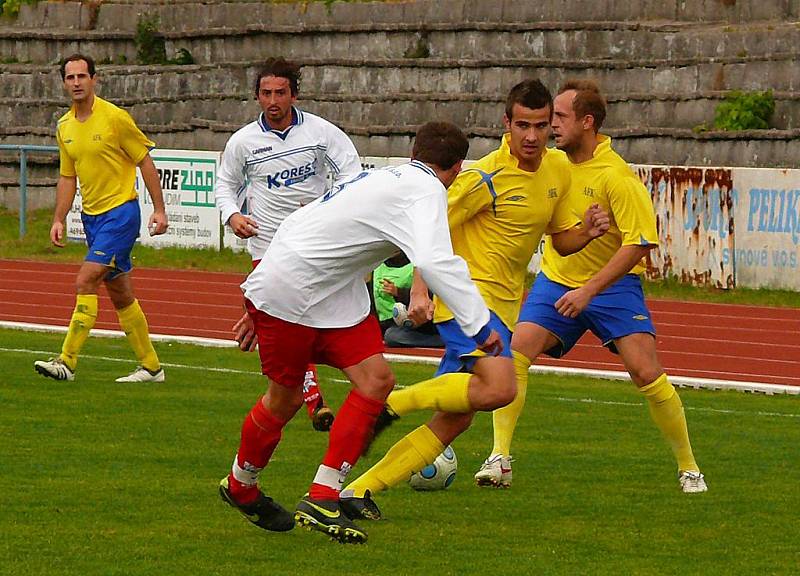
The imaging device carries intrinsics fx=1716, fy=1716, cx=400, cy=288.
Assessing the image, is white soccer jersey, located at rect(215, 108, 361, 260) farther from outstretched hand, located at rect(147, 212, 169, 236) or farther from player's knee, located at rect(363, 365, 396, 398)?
player's knee, located at rect(363, 365, 396, 398)

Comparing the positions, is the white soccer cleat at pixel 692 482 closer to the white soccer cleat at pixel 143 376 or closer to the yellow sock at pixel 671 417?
the yellow sock at pixel 671 417

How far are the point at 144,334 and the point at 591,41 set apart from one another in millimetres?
17005

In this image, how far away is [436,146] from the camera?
6.84 meters

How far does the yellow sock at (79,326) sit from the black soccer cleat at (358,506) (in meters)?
5.22

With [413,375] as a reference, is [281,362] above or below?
above

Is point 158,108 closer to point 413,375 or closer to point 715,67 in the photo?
point 715,67

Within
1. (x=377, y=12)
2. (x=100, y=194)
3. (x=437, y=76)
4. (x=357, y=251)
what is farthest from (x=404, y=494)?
(x=377, y=12)

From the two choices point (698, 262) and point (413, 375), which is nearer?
point (413, 375)

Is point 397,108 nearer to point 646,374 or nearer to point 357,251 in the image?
point 646,374

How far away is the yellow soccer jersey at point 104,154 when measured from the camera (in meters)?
12.1

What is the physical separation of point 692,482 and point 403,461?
1.75 metres

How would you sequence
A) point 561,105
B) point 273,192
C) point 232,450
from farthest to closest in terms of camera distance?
1. point 273,192
2. point 232,450
3. point 561,105

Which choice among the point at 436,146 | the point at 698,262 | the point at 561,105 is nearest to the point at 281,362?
the point at 436,146

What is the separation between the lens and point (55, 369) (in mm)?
12172
